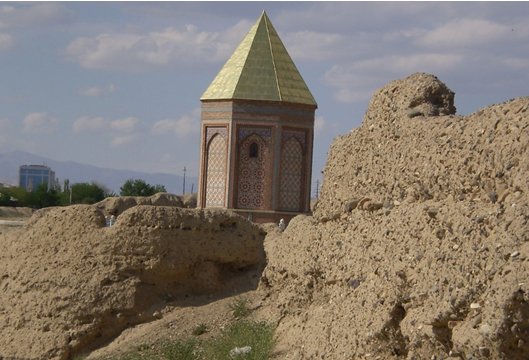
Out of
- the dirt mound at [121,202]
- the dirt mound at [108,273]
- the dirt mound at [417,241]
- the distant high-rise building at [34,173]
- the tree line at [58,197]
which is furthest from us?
the distant high-rise building at [34,173]

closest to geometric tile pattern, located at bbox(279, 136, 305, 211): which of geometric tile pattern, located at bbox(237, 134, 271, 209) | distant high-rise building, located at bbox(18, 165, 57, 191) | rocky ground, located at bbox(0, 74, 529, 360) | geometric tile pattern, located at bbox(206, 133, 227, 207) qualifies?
geometric tile pattern, located at bbox(237, 134, 271, 209)

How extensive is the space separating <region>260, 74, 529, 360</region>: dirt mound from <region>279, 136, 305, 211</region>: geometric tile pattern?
2381 cm

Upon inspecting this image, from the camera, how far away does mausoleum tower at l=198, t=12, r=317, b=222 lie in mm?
31906

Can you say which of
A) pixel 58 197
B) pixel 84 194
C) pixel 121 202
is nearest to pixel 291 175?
pixel 121 202

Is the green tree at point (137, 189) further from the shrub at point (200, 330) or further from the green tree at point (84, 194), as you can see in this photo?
the shrub at point (200, 330)

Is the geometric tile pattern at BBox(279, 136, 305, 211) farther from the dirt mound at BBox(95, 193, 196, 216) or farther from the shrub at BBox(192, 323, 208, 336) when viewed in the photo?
the shrub at BBox(192, 323, 208, 336)

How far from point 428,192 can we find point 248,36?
27141 mm

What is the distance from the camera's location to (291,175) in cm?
3238

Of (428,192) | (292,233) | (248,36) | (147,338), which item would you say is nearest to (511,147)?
(428,192)

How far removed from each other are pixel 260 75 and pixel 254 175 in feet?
8.74

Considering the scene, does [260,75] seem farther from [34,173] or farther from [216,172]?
[34,173]

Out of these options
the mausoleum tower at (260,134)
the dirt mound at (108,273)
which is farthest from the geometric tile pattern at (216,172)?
the dirt mound at (108,273)

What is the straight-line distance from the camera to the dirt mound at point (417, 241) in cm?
538

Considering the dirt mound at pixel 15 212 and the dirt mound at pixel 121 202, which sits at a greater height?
the dirt mound at pixel 121 202
